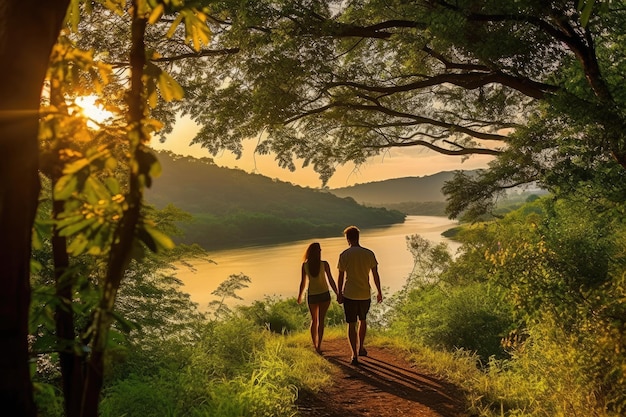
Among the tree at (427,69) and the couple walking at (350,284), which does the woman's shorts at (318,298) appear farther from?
the tree at (427,69)

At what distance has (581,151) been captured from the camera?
7266 mm

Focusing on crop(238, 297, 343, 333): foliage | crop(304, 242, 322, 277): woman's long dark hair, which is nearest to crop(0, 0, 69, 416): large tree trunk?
crop(304, 242, 322, 277): woman's long dark hair

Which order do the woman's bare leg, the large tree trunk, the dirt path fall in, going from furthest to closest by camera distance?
the woman's bare leg < the dirt path < the large tree trunk

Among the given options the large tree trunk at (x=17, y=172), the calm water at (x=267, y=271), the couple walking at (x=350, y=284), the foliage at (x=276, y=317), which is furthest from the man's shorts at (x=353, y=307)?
the calm water at (x=267, y=271)

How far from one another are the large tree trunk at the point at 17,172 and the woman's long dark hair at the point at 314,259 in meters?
6.70

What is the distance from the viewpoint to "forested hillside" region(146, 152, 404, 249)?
7088 centimetres

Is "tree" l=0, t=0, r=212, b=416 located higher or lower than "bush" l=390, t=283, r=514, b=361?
higher

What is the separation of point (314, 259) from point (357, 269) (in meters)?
0.76

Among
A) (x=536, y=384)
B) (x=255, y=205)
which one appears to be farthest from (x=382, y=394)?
(x=255, y=205)

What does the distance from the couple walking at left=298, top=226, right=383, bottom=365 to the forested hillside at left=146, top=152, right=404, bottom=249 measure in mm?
55569

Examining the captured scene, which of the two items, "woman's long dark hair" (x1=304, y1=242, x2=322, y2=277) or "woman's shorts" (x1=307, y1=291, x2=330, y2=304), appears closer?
"woman's long dark hair" (x1=304, y1=242, x2=322, y2=277)

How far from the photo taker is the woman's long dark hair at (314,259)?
770cm

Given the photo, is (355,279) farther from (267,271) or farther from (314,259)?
(267,271)

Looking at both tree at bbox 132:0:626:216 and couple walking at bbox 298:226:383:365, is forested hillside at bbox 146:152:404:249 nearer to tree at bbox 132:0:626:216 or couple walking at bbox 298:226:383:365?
tree at bbox 132:0:626:216
